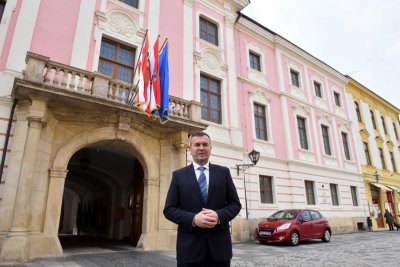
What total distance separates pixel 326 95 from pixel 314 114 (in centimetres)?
304

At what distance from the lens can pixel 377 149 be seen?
25.2m

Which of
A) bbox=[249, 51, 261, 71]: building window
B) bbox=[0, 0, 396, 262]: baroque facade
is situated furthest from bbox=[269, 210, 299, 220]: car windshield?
bbox=[249, 51, 261, 71]: building window

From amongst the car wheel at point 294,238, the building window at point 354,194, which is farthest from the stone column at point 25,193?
the building window at point 354,194

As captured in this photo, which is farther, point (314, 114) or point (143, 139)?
point (314, 114)

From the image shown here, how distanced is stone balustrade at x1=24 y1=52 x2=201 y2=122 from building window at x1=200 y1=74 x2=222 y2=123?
9.66ft

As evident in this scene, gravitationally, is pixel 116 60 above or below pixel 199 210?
above

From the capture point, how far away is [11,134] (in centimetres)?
818

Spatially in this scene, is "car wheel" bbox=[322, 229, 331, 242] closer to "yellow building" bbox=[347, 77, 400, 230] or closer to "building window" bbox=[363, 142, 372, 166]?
"yellow building" bbox=[347, 77, 400, 230]

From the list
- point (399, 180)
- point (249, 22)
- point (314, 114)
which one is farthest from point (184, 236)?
point (399, 180)

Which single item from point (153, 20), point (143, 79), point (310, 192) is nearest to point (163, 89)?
point (143, 79)

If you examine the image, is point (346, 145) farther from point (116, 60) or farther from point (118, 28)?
point (118, 28)

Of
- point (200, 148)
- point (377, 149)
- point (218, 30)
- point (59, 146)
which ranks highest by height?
point (218, 30)

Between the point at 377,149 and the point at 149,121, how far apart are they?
77.2ft

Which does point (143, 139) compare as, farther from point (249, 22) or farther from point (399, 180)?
point (399, 180)
